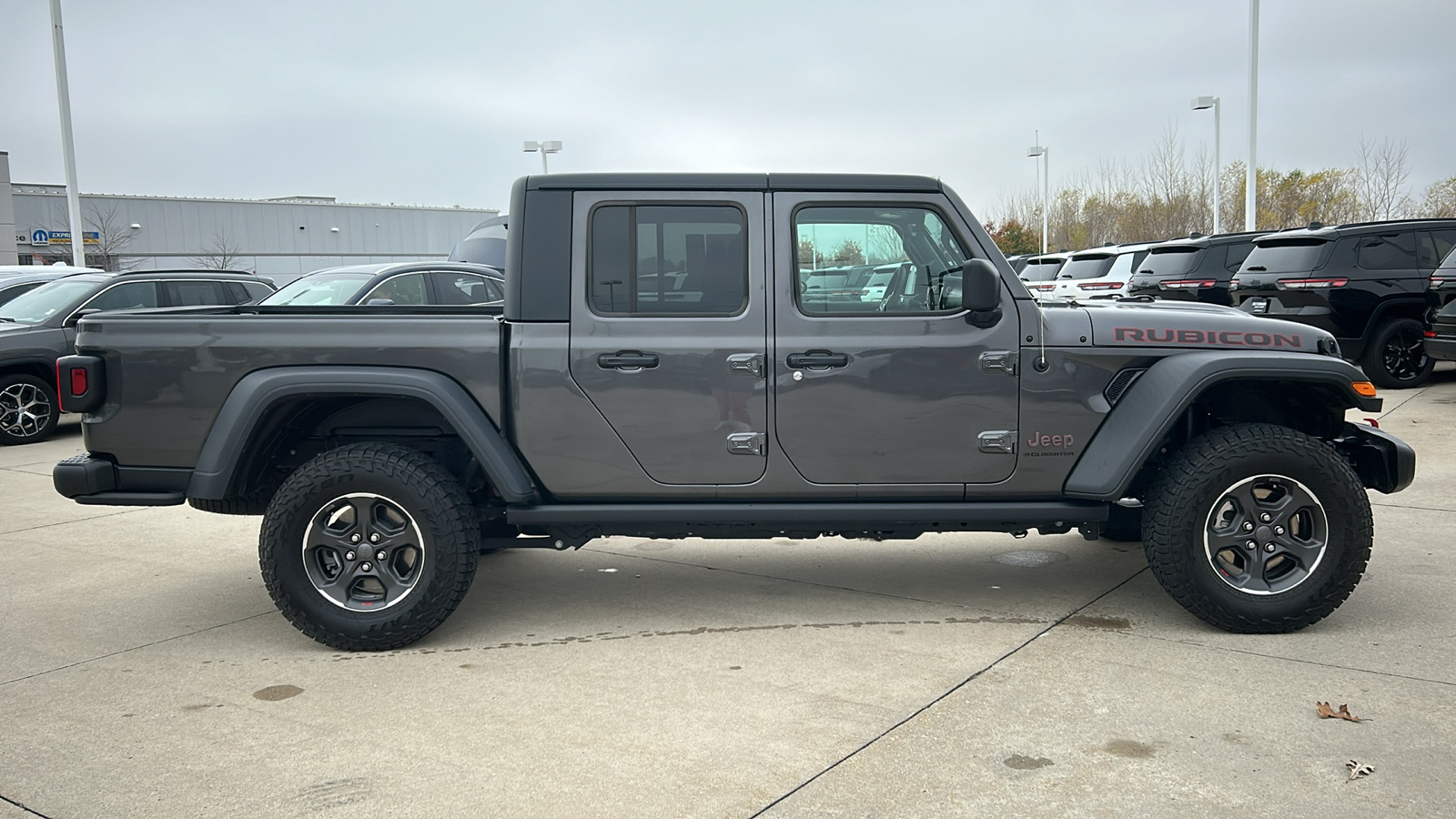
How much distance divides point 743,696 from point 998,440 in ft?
5.00

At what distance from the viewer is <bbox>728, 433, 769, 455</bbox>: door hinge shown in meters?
4.77

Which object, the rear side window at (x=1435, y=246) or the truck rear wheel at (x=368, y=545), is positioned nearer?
the truck rear wheel at (x=368, y=545)

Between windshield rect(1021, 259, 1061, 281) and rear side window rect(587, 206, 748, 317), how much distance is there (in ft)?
52.5

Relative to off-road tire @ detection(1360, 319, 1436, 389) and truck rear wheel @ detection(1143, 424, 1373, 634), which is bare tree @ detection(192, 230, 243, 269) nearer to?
off-road tire @ detection(1360, 319, 1436, 389)

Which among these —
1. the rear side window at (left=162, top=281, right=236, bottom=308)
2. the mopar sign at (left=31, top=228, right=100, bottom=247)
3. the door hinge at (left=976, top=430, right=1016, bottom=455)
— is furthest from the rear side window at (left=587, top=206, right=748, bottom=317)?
the mopar sign at (left=31, top=228, right=100, bottom=247)

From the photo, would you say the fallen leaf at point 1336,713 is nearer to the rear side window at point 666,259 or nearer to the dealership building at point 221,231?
the rear side window at point 666,259

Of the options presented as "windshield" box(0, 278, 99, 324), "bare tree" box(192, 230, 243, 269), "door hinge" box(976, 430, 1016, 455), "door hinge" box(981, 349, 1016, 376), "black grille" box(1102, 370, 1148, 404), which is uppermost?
"bare tree" box(192, 230, 243, 269)

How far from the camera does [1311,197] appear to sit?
37.6 metres

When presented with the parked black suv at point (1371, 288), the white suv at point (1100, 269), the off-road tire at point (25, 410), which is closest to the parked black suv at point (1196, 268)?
the white suv at point (1100, 269)

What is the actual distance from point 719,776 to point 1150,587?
2.90 m

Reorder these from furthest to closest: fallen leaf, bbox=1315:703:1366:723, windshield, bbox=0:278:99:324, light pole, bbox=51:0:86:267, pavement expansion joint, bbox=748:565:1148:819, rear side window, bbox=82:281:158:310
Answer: light pole, bbox=51:0:86:267
rear side window, bbox=82:281:158:310
windshield, bbox=0:278:99:324
fallen leaf, bbox=1315:703:1366:723
pavement expansion joint, bbox=748:565:1148:819

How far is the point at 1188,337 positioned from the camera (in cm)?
477

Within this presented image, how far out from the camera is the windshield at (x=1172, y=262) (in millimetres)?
15703

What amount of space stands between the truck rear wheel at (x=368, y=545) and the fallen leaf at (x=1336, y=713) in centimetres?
317
